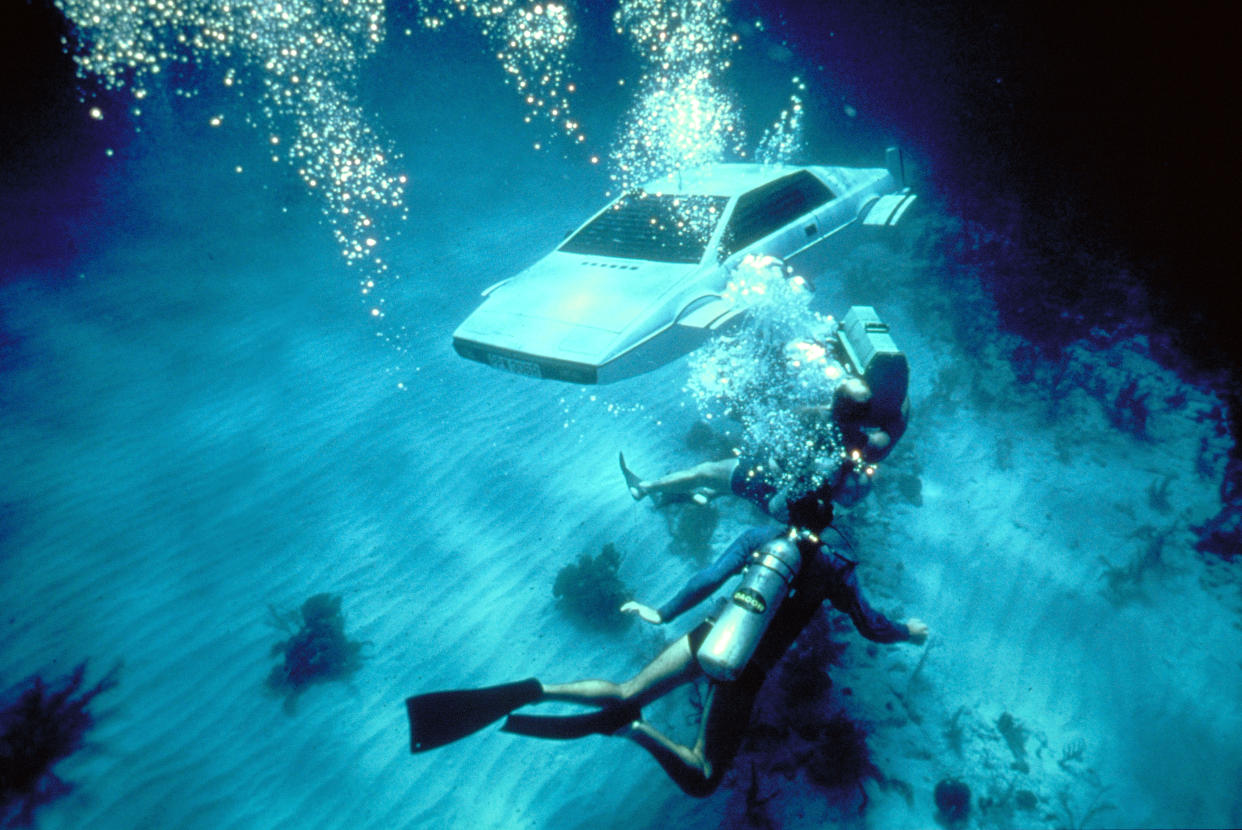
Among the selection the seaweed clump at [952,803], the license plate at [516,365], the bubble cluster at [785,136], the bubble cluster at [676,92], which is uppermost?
the bubble cluster at [676,92]

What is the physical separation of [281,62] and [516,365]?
1978 centimetres

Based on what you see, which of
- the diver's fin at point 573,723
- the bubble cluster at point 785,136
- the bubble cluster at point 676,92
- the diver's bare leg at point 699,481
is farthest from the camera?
the bubble cluster at point 676,92

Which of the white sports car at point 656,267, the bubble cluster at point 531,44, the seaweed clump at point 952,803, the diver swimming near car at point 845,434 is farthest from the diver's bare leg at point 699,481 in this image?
the bubble cluster at point 531,44

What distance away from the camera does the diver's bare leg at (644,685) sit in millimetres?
2490

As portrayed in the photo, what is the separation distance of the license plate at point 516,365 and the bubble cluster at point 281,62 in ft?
27.4

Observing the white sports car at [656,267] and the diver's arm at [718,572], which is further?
the white sports car at [656,267]

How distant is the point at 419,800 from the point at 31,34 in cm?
1834

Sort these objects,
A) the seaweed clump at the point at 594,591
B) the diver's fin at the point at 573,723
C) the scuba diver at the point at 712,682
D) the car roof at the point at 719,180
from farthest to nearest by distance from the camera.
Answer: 1. the car roof at the point at 719,180
2. the seaweed clump at the point at 594,591
3. the diver's fin at the point at 573,723
4. the scuba diver at the point at 712,682

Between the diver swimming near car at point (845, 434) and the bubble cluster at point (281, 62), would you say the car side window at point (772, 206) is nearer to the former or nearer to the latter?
the diver swimming near car at point (845, 434)

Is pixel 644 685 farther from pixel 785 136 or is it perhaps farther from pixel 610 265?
pixel 785 136

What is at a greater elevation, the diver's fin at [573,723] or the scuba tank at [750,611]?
the scuba tank at [750,611]

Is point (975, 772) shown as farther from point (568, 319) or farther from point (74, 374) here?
point (74, 374)

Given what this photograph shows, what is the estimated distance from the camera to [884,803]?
266 cm

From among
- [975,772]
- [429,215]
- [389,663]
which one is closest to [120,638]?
[389,663]
